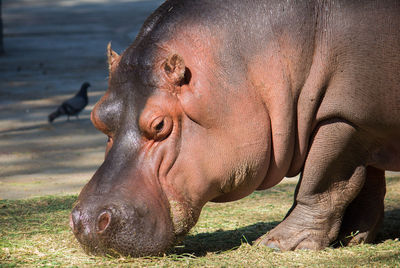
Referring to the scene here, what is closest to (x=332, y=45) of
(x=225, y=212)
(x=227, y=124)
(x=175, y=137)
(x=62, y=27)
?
(x=227, y=124)

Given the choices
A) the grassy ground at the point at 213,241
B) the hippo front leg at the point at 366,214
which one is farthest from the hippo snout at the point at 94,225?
the hippo front leg at the point at 366,214

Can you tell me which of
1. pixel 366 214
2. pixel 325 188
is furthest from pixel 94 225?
pixel 366 214

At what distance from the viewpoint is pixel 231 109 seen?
3402 mm

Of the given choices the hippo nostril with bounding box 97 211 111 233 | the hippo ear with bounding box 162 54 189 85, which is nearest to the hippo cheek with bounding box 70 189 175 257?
the hippo nostril with bounding box 97 211 111 233

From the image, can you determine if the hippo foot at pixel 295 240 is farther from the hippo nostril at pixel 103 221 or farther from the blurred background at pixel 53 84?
the blurred background at pixel 53 84

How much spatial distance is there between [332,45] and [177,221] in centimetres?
113

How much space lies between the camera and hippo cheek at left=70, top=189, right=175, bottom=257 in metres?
3.23

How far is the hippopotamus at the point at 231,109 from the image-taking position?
332 cm

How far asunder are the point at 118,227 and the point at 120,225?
0.01m

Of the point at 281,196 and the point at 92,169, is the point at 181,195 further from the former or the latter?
the point at 92,169

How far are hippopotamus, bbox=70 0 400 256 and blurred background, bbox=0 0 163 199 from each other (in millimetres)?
2244

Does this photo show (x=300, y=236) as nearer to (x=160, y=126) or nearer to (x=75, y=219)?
(x=160, y=126)

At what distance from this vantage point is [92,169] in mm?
6336

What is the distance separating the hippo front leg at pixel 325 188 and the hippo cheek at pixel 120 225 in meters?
0.73
